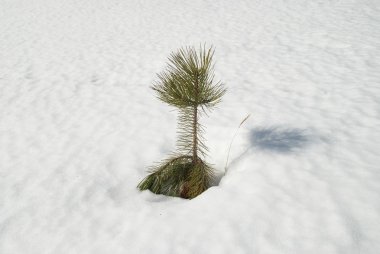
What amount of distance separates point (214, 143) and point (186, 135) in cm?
96

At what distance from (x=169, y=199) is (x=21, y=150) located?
2.26 meters

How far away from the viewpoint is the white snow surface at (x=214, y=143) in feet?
7.95

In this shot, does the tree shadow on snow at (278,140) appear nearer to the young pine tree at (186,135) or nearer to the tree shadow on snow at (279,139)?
the tree shadow on snow at (279,139)

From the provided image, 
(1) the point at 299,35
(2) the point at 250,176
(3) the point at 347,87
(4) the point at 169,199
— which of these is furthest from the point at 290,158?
(1) the point at 299,35

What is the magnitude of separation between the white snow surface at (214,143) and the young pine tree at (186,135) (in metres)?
0.16

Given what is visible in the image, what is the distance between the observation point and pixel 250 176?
287 cm

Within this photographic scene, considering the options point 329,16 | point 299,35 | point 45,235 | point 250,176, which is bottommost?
point 45,235

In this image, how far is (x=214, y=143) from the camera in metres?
3.73

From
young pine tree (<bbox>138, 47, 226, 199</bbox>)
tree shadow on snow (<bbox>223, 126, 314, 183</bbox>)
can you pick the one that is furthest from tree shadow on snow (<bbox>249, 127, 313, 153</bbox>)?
young pine tree (<bbox>138, 47, 226, 199</bbox>)

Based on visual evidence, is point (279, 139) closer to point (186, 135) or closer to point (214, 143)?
point (214, 143)

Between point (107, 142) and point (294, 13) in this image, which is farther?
point (294, 13)

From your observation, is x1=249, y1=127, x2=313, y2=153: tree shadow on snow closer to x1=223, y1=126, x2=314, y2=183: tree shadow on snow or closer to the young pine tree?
x1=223, y1=126, x2=314, y2=183: tree shadow on snow

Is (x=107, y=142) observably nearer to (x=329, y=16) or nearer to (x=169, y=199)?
(x=169, y=199)

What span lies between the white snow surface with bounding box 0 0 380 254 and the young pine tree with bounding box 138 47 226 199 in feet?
0.52
